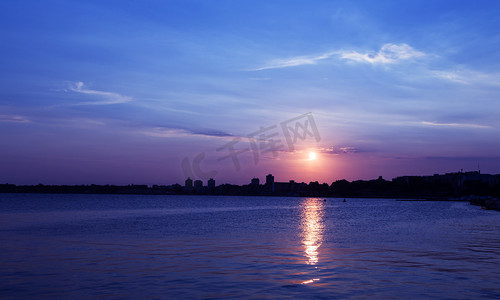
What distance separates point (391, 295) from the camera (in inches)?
698

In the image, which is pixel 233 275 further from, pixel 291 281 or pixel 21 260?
pixel 21 260

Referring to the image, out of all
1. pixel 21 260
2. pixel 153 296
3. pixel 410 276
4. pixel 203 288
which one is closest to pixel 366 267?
pixel 410 276

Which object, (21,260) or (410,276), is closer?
(410,276)

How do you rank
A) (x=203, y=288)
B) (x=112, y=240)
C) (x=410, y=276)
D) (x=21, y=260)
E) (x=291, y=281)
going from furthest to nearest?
(x=112, y=240)
(x=21, y=260)
(x=410, y=276)
(x=291, y=281)
(x=203, y=288)

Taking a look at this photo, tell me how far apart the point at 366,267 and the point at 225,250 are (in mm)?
10637

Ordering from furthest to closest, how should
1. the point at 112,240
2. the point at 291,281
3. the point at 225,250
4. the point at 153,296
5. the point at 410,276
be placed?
the point at 112,240, the point at 225,250, the point at 410,276, the point at 291,281, the point at 153,296

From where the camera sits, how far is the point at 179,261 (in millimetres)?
26172

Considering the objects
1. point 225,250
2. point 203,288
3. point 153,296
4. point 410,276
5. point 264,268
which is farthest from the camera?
point 225,250

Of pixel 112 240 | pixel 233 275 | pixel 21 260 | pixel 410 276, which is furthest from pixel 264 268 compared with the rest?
pixel 112 240

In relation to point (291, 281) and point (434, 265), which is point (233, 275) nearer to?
point (291, 281)

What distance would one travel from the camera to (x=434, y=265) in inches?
984

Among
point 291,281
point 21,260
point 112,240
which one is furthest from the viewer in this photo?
point 112,240

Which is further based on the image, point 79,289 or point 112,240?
point 112,240

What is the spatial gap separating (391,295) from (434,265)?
866cm
